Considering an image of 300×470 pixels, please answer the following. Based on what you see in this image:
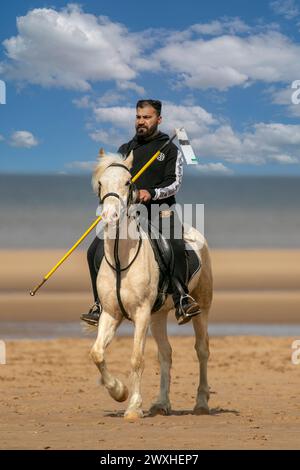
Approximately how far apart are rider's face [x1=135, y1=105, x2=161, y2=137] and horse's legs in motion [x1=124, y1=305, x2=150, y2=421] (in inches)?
81.5

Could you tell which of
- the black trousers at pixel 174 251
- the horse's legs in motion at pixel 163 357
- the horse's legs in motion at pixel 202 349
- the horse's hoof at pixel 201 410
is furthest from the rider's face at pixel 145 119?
the horse's hoof at pixel 201 410

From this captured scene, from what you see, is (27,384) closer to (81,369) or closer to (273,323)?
(81,369)

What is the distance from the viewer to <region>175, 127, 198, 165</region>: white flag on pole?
966 cm

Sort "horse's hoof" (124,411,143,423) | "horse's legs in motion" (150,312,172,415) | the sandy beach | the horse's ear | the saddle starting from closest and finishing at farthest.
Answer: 1. the horse's ear
2. "horse's hoof" (124,411,143,423)
3. the saddle
4. "horse's legs in motion" (150,312,172,415)
5. the sandy beach

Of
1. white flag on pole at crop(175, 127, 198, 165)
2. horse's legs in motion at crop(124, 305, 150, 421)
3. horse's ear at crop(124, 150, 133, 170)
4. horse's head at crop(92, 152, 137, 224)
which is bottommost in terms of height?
horse's legs in motion at crop(124, 305, 150, 421)

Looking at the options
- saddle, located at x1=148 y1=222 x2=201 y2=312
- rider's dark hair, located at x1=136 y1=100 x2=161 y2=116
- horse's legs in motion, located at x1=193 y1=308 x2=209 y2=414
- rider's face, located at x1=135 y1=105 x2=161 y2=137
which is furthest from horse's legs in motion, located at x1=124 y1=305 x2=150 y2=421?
rider's dark hair, located at x1=136 y1=100 x2=161 y2=116

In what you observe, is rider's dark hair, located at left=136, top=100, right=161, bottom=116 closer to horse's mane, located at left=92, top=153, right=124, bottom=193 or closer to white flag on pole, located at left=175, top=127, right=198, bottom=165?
white flag on pole, located at left=175, top=127, right=198, bottom=165

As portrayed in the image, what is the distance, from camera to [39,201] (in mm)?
82875

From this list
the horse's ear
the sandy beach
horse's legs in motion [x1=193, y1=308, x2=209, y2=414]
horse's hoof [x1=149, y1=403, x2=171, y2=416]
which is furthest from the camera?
the sandy beach
